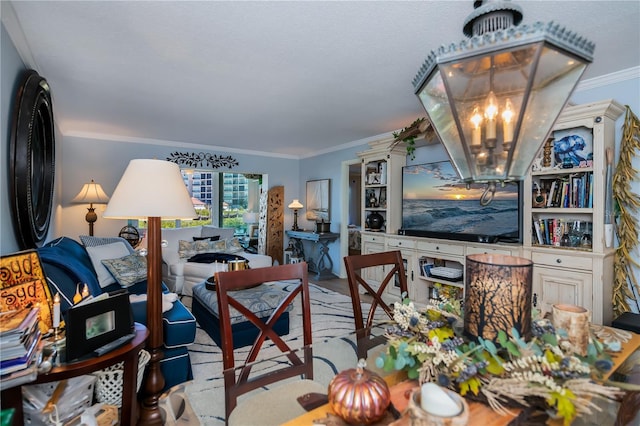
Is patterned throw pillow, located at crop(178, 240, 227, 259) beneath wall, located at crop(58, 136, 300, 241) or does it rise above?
beneath

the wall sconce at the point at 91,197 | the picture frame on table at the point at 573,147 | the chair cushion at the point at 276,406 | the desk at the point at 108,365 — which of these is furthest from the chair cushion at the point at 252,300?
the picture frame on table at the point at 573,147

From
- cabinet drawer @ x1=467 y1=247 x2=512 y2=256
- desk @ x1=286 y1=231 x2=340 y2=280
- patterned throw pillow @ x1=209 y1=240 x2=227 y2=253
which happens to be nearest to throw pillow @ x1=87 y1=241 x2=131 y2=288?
patterned throw pillow @ x1=209 y1=240 x2=227 y2=253

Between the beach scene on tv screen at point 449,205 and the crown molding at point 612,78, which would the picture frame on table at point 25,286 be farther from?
the crown molding at point 612,78

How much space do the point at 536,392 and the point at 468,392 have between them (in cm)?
16

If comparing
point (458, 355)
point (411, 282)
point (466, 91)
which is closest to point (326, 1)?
point (466, 91)

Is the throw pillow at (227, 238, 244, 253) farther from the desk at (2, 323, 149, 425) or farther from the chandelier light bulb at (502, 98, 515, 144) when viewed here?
the chandelier light bulb at (502, 98, 515, 144)

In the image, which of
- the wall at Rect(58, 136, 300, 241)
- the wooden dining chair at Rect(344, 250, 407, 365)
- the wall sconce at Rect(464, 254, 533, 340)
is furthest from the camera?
the wall at Rect(58, 136, 300, 241)

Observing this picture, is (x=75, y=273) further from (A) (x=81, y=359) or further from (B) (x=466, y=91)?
(B) (x=466, y=91)

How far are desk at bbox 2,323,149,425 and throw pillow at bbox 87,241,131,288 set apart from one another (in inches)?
78.4

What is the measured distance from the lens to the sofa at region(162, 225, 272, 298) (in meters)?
4.48

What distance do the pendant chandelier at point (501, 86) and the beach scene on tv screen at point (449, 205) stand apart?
261 centimetres

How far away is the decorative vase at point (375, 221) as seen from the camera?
4527 millimetres

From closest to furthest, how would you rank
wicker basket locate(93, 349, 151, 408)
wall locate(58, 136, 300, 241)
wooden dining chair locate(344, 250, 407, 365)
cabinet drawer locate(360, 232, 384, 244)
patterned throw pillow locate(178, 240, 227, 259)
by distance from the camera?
wooden dining chair locate(344, 250, 407, 365) → wicker basket locate(93, 349, 151, 408) → cabinet drawer locate(360, 232, 384, 244) → wall locate(58, 136, 300, 241) → patterned throw pillow locate(178, 240, 227, 259)

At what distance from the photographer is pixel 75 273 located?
229cm
